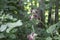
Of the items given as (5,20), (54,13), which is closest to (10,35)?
(5,20)

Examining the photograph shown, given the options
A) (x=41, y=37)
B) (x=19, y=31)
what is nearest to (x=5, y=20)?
(x=41, y=37)

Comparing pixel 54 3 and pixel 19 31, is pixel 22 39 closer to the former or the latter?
pixel 19 31

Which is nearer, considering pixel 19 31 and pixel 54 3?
pixel 19 31

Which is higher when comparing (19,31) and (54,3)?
(54,3)

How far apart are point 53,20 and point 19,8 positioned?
40 centimetres

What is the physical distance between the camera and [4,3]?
A: 1.80 metres

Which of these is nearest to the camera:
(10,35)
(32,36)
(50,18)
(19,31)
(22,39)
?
(32,36)

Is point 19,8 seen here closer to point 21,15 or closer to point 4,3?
point 21,15

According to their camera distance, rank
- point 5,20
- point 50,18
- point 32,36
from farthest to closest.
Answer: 1. point 50,18
2. point 5,20
3. point 32,36

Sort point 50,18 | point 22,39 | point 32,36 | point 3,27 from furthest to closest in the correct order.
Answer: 1. point 50,18
2. point 22,39
3. point 32,36
4. point 3,27

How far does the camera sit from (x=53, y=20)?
222 cm

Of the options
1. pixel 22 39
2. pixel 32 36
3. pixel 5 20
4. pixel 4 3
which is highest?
pixel 4 3

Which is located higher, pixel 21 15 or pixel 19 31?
pixel 21 15

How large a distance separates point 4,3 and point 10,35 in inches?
19.0
